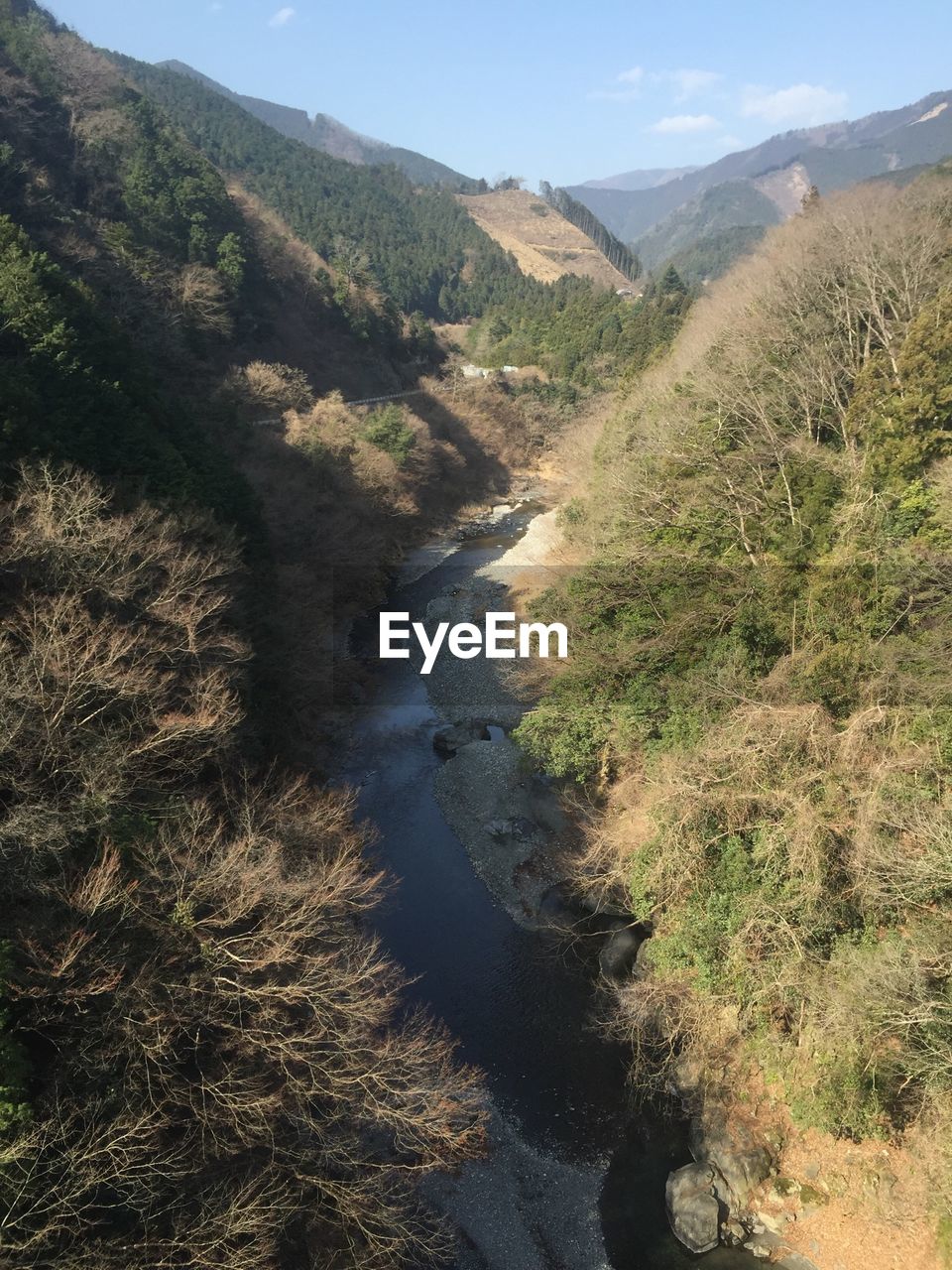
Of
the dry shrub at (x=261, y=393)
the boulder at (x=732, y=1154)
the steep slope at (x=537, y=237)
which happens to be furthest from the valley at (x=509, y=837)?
the steep slope at (x=537, y=237)

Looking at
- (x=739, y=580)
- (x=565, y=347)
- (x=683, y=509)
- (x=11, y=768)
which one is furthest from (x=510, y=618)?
(x=565, y=347)

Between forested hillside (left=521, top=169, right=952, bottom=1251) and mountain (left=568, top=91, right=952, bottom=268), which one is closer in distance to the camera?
forested hillside (left=521, top=169, right=952, bottom=1251)

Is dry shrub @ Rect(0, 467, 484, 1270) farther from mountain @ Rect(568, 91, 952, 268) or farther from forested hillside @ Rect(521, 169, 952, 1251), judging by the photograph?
mountain @ Rect(568, 91, 952, 268)

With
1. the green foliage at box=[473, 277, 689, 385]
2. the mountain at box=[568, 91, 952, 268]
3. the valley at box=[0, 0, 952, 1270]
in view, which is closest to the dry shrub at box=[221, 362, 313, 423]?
the valley at box=[0, 0, 952, 1270]

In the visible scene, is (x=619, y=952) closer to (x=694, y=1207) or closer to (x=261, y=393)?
(x=694, y=1207)

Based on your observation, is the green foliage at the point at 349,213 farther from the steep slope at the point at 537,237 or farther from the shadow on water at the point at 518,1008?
the shadow on water at the point at 518,1008
